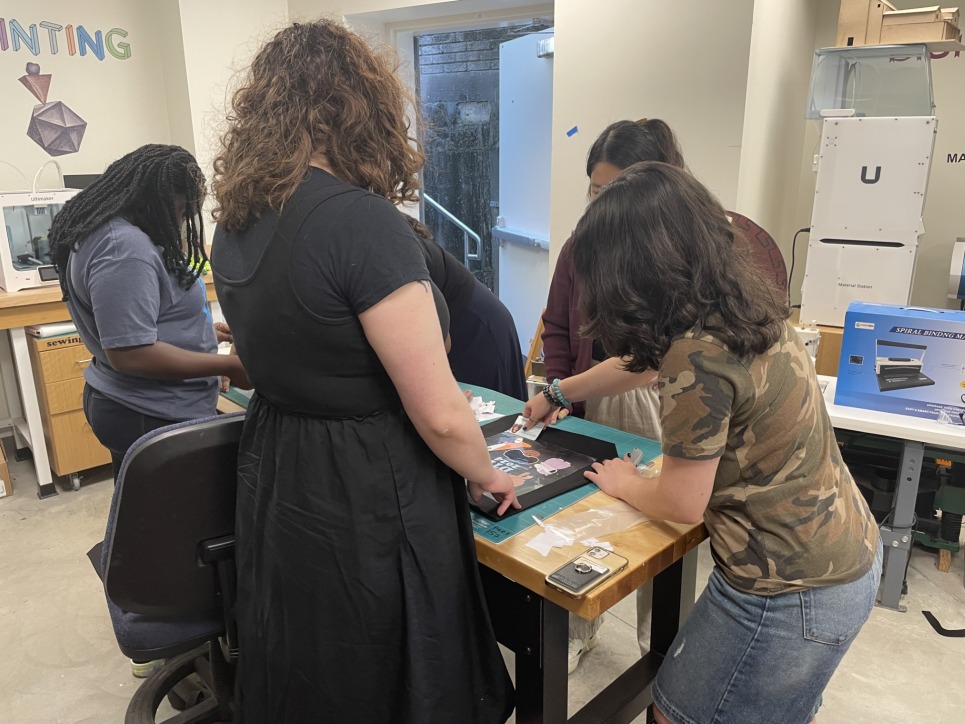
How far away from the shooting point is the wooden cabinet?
3.05 m

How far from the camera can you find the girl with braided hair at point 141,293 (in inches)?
64.1

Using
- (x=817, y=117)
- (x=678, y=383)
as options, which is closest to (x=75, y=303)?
(x=678, y=383)

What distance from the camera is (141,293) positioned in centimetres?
164

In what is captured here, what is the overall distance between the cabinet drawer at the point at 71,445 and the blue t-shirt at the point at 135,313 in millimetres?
1507

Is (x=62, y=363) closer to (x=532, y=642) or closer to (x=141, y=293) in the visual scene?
(x=141, y=293)

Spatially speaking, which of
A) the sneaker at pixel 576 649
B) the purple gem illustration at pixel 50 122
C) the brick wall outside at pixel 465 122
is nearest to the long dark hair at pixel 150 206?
the sneaker at pixel 576 649

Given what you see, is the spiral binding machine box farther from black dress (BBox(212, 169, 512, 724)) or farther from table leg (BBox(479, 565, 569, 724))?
black dress (BBox(212, 169, 512, 724))

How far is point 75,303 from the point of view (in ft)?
5.69

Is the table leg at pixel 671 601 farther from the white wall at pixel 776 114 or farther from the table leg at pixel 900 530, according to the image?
the white wall at pixel 776 114

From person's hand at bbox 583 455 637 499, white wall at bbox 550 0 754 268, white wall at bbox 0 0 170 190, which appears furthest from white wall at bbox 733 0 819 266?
white wall at bbox 0 0 170 190

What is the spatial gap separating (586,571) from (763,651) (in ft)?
1.01

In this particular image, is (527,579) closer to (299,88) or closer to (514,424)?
(514,424)

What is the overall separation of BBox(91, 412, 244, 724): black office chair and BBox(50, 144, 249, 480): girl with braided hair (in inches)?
20.3

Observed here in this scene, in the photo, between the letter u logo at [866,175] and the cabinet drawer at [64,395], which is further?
the cabinet drawer at [64,395]
